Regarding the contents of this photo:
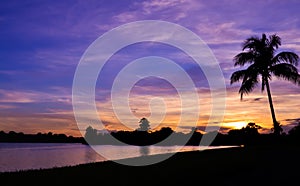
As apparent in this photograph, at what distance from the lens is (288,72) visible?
30.3 meters

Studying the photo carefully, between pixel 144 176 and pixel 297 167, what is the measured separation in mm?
7754

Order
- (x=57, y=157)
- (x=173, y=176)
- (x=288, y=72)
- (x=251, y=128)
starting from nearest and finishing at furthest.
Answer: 1. (x=173, y=176)
2. (x=288, y=72)
3. (x=251, y=128)
4. (x=57, y=157)

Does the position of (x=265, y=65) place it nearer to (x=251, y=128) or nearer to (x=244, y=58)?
(x=244, y=58)

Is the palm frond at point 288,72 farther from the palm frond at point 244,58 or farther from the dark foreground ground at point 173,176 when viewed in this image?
the dark foreground ground at point 173,176

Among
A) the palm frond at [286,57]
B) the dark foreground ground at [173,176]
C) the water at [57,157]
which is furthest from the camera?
the water at [57,157]

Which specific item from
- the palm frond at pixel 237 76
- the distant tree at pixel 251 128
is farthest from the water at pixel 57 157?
the palm frond at pixel 237 76

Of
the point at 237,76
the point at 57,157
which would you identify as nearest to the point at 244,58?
the point at 237,76

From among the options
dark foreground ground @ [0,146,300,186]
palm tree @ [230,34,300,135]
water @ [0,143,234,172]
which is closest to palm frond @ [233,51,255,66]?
palm tree @ [230,34,300,135]

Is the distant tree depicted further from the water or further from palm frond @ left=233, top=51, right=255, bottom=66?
palm frond @ left=233, top=51, right=255, bottom=66

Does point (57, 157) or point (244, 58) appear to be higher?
point (244, 58)

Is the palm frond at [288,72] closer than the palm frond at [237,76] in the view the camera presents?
Yes

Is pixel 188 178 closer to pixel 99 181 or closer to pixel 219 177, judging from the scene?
pixel 219 177

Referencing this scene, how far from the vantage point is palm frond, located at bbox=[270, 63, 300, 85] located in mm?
30391

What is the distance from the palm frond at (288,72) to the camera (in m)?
30.4
